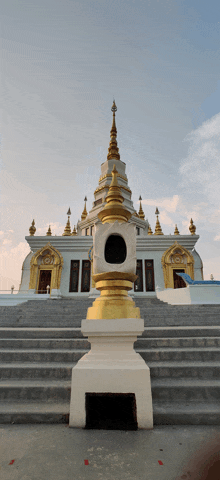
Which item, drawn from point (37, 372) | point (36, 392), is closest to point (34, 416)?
point (36, 392)

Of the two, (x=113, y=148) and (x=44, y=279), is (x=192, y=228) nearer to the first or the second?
(x=113, y=148)

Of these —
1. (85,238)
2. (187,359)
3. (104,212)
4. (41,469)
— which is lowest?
(41,469)

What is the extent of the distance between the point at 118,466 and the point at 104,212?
10.5ft

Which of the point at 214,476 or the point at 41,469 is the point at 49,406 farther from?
the point at 214,476

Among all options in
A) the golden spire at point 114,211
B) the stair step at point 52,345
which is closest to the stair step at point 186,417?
the stair step at point 52,345

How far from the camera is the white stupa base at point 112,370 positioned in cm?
276

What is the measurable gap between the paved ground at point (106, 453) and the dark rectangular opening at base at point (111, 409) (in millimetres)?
204

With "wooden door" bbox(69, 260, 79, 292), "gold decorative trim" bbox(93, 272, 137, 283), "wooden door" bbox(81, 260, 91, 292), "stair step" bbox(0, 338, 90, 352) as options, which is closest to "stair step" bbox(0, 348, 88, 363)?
"stair step" bbox(0, 338, 90, 352)

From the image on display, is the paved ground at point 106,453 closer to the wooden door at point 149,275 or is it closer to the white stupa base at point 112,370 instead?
the white stupa base at point 112,370

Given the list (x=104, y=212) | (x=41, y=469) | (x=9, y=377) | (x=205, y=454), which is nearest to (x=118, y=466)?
(x=41, y=469)

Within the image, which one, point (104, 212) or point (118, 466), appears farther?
point (104, 212)

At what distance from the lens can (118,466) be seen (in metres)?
2.02

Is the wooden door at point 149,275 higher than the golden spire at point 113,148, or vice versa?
the golden spire at point 113,148

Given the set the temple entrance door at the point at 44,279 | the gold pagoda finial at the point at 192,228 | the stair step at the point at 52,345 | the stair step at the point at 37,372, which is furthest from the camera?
the gold pagoda finial at the point at 192,228
